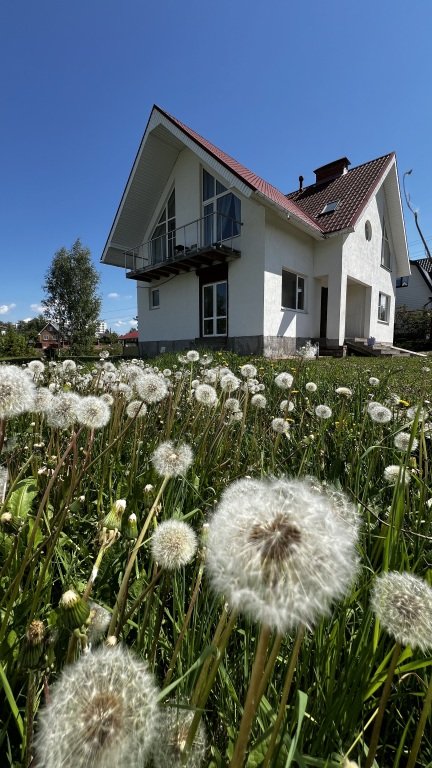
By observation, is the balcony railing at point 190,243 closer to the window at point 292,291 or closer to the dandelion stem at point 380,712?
the window at point 292,291

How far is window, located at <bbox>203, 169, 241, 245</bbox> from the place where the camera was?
53.4 ft

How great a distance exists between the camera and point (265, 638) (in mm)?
493

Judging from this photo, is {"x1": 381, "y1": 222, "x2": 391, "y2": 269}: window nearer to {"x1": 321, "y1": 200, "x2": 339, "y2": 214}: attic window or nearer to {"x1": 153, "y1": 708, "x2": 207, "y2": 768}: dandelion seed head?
{"x1": 321, "y1": 200, "x2": 339, "y2": 214}: attic window

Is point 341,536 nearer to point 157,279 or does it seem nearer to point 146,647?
point 146,647

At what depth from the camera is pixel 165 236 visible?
67.7 feet

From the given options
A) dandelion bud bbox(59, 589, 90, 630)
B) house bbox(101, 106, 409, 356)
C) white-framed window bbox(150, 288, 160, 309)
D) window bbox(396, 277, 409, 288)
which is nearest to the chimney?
house bbox(101, 106, 409, 356)

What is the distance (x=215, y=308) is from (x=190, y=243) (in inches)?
161

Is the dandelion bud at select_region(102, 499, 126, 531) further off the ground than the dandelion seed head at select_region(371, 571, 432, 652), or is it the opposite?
the dandelion bud at select_region(102, 499, 126, 531)

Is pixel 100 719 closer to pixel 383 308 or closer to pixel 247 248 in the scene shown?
pixel 247 248

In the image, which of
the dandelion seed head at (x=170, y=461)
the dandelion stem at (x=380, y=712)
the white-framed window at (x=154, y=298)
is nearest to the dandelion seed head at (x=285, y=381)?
the dandelion seed head at (x=170, y=461)

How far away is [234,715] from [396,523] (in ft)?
2.50

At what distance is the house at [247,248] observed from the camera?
49.7ft

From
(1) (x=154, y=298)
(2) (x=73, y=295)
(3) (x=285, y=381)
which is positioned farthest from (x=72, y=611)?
(2) (x=73, y=295)

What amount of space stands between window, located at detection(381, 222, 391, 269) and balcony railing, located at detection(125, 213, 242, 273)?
11.2 metres
